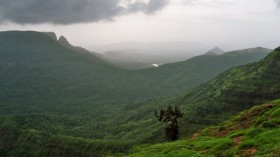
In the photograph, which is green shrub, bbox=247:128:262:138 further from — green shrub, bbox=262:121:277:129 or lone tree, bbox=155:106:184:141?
lone tree, bbox=155:106:184:141

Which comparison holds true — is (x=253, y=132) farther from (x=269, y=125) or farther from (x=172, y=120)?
(x=172, y=120)

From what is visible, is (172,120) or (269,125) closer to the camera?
(269,125)

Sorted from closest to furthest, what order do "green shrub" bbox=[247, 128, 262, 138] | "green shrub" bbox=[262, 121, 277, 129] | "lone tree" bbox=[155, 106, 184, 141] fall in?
"green shrub" bbox=[247, 128, 262, 138], "green shrub" bbox=[262, 121, 277, 129], "lone tree" bbox=[155, 106, 184, 141]

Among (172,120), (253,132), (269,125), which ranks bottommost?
Answer: (172,120)

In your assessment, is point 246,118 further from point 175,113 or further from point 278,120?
point 175,113

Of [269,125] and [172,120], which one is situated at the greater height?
[269,125]

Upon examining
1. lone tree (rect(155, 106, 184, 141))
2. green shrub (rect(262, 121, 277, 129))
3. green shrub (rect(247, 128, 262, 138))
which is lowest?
lone tree (rect(155, 106, 184, 141))

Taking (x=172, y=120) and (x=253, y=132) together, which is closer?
(x=253, y=132)

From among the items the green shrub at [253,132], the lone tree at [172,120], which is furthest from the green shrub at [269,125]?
the lone tree at [172,120]

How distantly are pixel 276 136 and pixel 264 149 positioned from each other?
13.6 ft

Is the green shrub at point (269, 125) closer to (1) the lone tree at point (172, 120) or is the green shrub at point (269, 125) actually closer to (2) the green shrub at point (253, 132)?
(2) the green shrub at point (253, 132)

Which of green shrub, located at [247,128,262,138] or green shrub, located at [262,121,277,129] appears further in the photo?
green shrub, located at [262,121,277,129]

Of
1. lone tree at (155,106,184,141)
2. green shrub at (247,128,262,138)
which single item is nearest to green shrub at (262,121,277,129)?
green shrub at (247,128,262,138)

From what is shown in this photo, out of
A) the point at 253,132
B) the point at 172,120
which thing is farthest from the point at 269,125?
the point at 172,120
